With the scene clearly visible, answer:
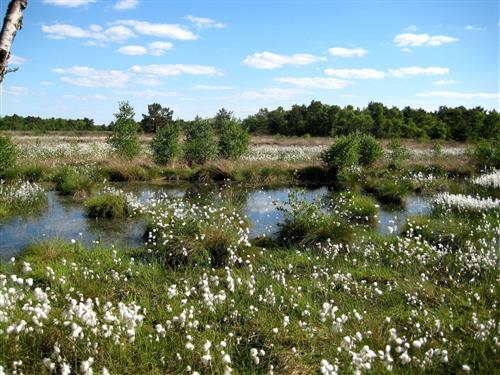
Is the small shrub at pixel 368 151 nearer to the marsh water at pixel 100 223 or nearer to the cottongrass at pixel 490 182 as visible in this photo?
the marsh water at pixel 100 223

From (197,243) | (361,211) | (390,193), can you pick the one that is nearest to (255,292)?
(197,243)

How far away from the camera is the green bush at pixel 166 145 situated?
25156 mm

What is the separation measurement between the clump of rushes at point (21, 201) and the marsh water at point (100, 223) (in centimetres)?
36

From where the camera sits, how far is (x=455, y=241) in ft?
32.5

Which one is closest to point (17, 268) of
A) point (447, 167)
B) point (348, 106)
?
point (447, 167)

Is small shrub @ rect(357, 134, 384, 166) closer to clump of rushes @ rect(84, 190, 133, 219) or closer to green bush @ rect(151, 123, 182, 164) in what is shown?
green bush @ rect(151, 123, 182, 164)

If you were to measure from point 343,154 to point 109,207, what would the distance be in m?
13.2

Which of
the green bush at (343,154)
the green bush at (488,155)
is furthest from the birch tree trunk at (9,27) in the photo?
the green bush at (488,155)

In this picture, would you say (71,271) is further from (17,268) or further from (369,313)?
(369,313)

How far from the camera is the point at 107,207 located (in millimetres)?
13984

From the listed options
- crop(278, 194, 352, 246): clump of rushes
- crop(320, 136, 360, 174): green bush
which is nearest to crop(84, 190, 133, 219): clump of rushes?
crop(278, 194, 352, 246): clump of rushes

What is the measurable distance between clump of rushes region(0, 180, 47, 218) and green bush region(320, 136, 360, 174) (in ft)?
46.0

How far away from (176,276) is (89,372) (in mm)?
4313

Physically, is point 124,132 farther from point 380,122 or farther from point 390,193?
point 380,122
